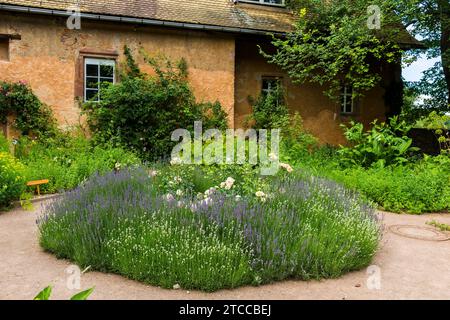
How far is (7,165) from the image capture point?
7.25m

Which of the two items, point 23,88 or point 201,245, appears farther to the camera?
point 23,88

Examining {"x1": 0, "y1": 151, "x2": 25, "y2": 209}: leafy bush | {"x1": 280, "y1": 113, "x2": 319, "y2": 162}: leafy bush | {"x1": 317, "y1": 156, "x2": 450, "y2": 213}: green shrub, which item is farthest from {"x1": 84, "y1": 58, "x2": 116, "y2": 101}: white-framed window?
{"x1": 317, "y1": 156, "x2": 450, "y2": 213}: green shrub

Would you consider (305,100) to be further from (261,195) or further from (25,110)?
(261,195)

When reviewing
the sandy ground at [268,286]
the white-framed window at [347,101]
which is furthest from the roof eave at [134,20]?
the sandy ground at [268,286]

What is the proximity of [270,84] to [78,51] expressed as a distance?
6.46m

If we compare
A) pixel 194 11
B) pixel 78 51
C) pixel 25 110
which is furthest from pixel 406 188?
pixel 25 110

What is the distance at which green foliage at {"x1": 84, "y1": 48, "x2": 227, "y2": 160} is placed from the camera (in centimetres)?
1143

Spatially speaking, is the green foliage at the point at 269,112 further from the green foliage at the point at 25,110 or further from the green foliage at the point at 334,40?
the green foliage at the point at 25,110

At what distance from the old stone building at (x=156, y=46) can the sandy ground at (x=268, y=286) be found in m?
6.82

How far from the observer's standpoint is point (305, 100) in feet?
47.9
